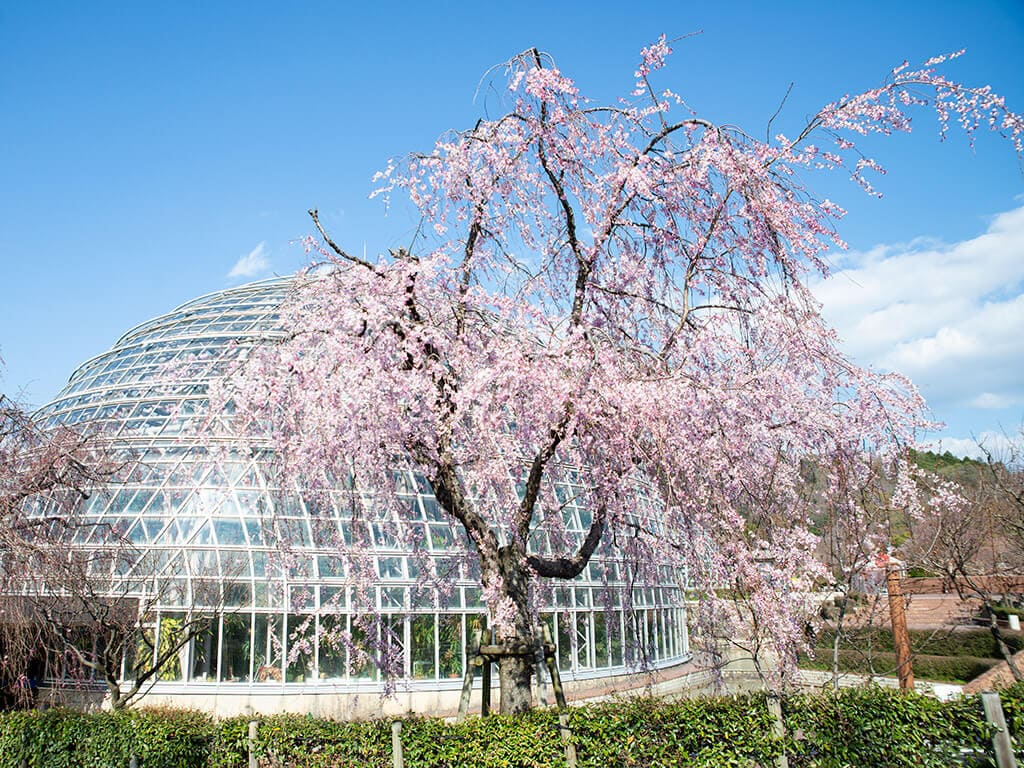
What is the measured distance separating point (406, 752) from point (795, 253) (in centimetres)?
703

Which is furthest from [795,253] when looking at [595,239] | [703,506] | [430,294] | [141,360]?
[141,360]

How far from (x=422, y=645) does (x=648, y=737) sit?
1131cm

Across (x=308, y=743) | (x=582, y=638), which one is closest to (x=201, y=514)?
(x=582, y=638)

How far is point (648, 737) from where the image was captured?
7.59 meters

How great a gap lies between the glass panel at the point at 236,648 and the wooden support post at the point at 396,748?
34.6ft

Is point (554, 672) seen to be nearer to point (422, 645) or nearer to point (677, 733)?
point (677, 733)

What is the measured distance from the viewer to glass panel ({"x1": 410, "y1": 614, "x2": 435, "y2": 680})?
17750mm

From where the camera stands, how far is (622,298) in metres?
9.67

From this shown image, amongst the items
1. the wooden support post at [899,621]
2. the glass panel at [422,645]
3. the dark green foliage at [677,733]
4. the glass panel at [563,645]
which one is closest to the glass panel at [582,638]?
the glass panel at [563,645]

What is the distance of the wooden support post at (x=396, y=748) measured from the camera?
8.02 meters

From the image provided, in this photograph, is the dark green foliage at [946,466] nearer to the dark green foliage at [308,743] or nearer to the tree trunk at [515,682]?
the tree trunk at [515,682]

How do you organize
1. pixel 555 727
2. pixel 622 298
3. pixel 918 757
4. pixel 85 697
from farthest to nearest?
pixel 85 697
pixel 622 298
pixel 555 727
pixel 918 757

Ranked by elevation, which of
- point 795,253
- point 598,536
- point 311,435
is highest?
point 795,253

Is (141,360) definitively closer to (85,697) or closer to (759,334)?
(85,697)
